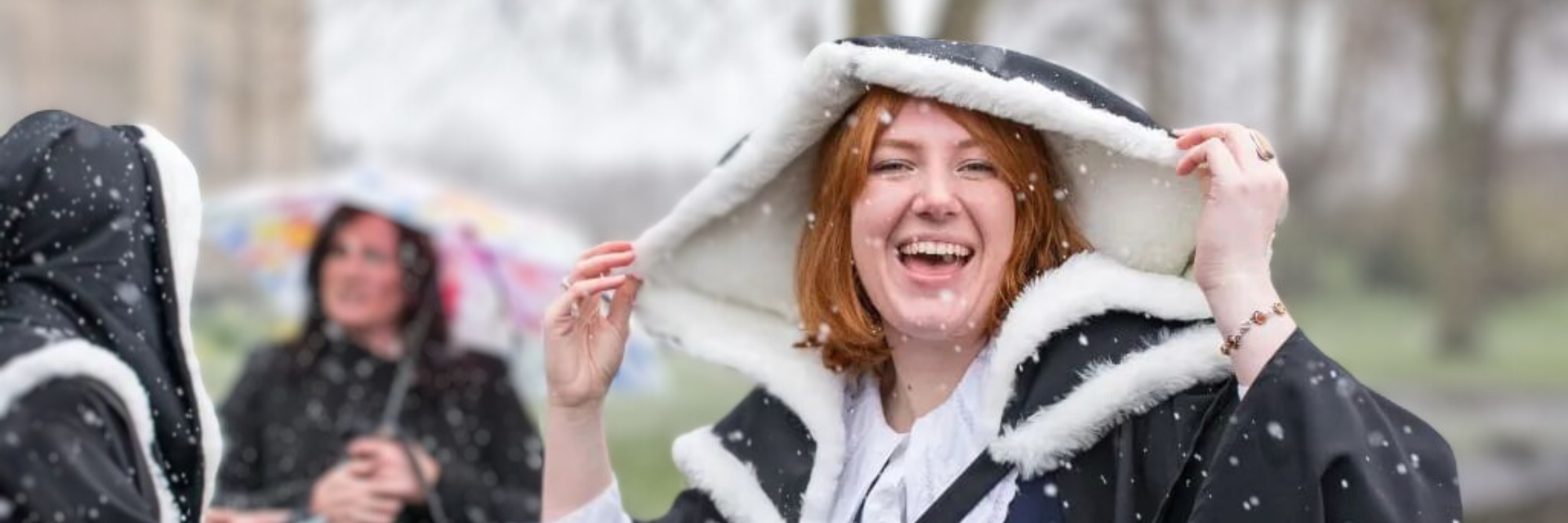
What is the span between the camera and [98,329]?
2.43m

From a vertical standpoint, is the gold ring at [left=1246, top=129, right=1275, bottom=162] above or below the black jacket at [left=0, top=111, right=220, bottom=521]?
above

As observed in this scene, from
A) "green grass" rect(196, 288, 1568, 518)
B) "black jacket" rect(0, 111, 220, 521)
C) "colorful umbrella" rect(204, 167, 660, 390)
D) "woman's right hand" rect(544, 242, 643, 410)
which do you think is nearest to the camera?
"black jacket" rect(0, 111, 220, 521)

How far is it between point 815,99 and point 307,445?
114 inches

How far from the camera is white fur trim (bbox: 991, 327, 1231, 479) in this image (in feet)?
9.13

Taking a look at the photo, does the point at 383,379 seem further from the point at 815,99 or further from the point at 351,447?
the point at 815,99

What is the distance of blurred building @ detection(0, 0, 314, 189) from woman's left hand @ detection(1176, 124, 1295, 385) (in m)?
14.4

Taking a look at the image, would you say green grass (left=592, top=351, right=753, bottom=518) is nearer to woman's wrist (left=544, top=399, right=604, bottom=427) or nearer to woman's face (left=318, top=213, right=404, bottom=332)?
woman's face (left=318, top=213, right=404, bottom=332)

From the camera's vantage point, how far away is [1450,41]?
1947cm

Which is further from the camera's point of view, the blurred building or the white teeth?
the blurred building

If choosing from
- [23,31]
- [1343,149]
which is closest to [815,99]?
[23,31]

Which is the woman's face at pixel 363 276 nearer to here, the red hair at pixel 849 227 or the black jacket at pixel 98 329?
the red hair at pixel 849 227

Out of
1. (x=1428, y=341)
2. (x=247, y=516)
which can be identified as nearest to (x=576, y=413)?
(x=247, y=516)

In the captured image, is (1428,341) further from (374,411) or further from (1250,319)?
(1250,319)

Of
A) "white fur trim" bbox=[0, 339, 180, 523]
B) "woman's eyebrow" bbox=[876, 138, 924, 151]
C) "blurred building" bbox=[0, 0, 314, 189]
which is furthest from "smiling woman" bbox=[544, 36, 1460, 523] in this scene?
"blurred building" bbox=[0, 0, 314, 189]
